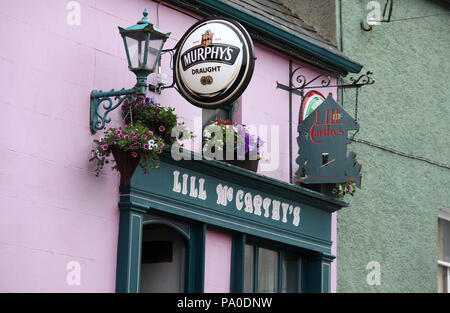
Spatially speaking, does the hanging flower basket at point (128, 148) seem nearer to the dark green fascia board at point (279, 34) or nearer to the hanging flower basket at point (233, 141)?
the hanging flower basket at point (233, 141)

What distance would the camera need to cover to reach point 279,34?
12258mm

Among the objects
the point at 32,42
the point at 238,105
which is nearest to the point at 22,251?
the point at 32,42

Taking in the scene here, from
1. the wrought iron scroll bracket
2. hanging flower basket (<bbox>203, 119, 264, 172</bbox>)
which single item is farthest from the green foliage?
the wrought iron scroll bracket

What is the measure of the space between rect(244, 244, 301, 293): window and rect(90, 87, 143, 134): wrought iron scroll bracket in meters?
2.79

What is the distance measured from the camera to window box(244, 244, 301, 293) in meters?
11.8

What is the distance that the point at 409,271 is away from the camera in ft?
45.9

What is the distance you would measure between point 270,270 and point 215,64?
3203mm

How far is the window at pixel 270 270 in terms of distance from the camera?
11.8m

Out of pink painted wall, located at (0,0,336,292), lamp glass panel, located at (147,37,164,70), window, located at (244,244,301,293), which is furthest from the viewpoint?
window, located at (244,244,301,293)

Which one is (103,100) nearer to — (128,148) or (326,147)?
(128,148)

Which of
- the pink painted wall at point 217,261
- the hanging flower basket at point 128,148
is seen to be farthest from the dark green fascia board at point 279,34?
the pink painted wall at point 217,261

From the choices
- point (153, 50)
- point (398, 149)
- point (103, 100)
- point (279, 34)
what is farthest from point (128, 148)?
point (398, 149)

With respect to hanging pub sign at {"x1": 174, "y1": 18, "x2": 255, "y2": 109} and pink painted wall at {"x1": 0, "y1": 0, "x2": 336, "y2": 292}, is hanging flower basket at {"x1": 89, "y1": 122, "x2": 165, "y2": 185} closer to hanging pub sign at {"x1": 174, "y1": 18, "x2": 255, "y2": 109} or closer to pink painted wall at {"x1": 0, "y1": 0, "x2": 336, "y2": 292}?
pink painted wall at {"x1": 0, "y1": 0, "x2": 336, "y2": 292}

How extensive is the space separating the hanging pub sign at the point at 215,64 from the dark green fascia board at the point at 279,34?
107cm
